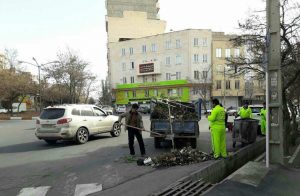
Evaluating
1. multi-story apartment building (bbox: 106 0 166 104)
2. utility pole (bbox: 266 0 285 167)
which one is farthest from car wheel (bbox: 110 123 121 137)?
multi-story apartment building (bbox: 106 0 166 104)

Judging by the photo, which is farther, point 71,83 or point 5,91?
point 71,83

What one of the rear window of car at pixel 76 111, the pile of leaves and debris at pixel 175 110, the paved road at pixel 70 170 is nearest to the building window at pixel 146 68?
the rear window of car at pixel 76 111

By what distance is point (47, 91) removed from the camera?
69.8 meters

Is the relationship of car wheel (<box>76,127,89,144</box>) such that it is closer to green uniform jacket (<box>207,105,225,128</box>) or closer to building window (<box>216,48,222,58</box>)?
green uniform jacket (<box>207,105,225,128</box>)

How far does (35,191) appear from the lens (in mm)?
8195

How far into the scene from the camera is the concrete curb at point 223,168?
8432mm

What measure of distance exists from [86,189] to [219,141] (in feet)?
13.8

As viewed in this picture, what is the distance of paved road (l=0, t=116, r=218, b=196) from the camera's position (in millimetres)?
8383

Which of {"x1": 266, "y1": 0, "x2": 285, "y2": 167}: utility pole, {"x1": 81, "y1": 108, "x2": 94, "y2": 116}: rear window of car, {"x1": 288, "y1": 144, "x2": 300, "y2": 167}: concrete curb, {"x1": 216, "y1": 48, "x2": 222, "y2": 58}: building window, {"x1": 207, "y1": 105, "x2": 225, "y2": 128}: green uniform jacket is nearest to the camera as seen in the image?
{"x1": 207, "y1": 105, "x2": 225, "y2": 128}: green uniform jacket

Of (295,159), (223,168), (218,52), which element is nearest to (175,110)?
(295,159)

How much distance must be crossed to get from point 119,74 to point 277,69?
245 feet

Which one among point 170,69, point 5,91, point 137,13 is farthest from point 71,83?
point 137,13

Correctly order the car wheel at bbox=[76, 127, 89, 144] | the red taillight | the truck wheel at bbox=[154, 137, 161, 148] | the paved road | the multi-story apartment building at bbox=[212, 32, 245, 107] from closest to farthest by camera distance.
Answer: the paved road, the truck wheel at bbox=[154, 137, 161, 148], the red taillight, the car wheel at bbox=[76, 127, 89, 144], the multi-story apartment building at bbox=[212, 32, 245, 107]

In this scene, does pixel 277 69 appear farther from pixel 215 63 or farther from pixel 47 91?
pixel 215 63
